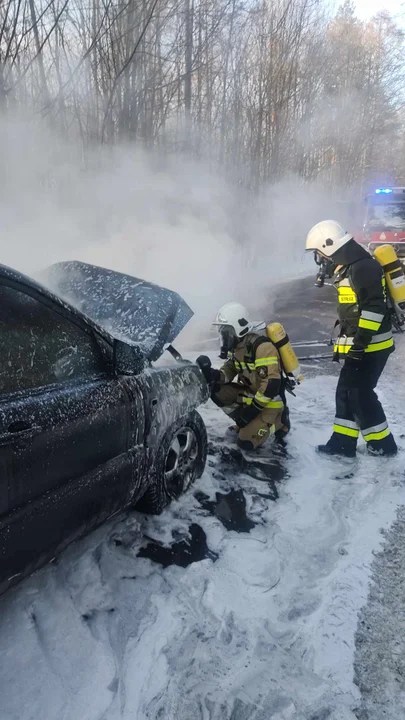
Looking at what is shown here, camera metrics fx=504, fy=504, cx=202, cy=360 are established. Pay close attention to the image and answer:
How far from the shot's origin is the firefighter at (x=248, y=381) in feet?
13.6

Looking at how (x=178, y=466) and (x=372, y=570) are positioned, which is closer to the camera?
(x=372, y=570)

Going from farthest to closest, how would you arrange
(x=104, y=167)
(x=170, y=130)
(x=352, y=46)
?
(x=352, y=46) → (x=170, y=130) → (x=104, y=167)

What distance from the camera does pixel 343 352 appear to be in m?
4.19

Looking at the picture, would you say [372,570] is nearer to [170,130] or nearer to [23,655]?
[23,655]

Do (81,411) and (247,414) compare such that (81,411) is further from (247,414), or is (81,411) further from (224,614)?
(247,414)

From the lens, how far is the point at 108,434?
2.44 metres

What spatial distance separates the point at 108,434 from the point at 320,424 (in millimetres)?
2930

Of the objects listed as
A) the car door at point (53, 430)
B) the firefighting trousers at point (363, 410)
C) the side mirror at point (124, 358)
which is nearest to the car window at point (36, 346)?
the car door at point (53, 430)

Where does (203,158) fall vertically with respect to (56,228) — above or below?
above

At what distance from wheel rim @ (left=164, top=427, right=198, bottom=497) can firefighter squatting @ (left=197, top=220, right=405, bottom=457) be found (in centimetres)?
89

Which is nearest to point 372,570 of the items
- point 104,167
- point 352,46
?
point 104,167

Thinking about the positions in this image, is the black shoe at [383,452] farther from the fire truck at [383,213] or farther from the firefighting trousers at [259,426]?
the fire truck at [383,213]

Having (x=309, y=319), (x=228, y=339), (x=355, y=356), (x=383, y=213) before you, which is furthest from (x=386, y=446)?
(x=383, y=213)

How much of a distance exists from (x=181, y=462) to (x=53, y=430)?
4.73 feet
